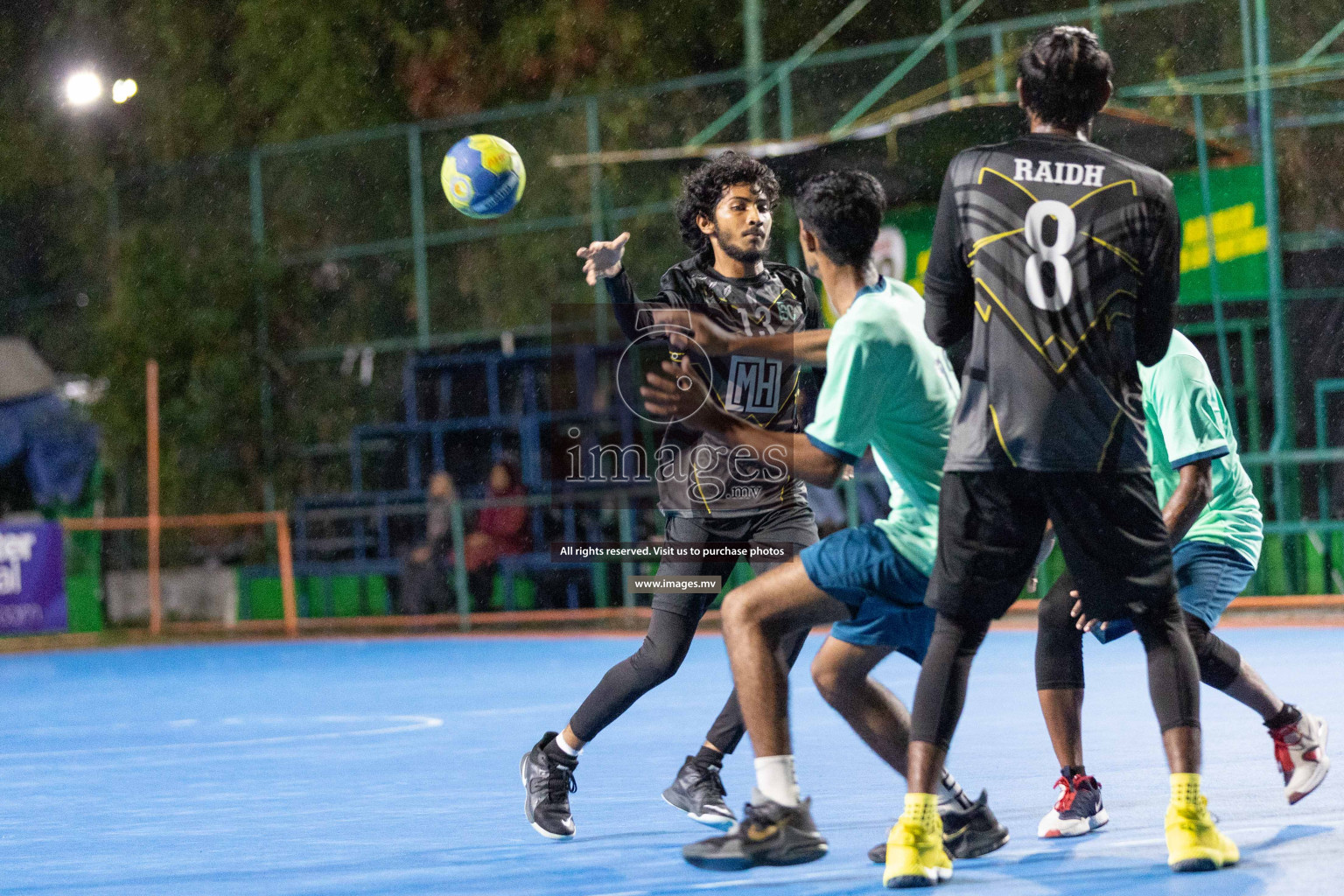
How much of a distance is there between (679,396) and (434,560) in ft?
45.6

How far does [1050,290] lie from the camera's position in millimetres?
4738

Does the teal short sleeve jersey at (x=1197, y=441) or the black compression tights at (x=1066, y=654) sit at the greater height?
the teal short sleeve jersey at (x=1197, y=441)

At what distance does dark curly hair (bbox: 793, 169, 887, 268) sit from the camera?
5.02 metres

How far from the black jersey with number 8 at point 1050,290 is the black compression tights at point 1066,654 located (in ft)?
3.24

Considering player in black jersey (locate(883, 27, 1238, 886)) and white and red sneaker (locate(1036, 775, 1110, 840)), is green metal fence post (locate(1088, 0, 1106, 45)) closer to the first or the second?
white and red sneaker (locate(1036, 775, 1110, 840))

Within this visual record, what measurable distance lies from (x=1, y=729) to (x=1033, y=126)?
7.98 metres

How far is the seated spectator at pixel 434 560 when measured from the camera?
18.3 m

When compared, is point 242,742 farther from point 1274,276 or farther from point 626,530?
point 1274,276

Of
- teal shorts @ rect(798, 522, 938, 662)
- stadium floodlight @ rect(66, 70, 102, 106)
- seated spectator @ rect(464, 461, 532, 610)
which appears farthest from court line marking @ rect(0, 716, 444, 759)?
stadium floodlight @ rect(66, 70, 102, 106)

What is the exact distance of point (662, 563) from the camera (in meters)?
6.03

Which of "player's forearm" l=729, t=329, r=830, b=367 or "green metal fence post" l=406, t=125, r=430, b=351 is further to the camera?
"green metal fence post" l=406, t=125, r=430, b=351

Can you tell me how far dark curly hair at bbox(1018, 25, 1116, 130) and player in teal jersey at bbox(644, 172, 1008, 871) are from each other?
21.2 inches

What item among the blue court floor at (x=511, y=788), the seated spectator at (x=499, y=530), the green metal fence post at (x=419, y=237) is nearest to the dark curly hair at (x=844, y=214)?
the blue court floor at (x=511, y=788)

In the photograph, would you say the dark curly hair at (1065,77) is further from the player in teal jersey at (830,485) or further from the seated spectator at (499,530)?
the seated spectator at (499,530)
